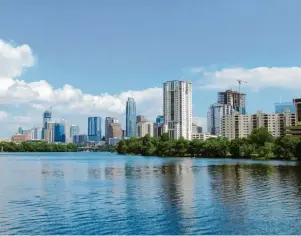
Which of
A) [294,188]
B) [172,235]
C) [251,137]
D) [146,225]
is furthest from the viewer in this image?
[251,137]

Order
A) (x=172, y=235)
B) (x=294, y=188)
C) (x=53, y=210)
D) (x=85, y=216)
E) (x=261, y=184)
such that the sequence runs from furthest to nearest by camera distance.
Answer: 1. (x=261, y=184)
2. (x=294, y=188)
3. (x=53, y=210)
4. (x=85, y=216)
5. (x=172, y=235)

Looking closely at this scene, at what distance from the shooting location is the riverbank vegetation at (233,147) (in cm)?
11074

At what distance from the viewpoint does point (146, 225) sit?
24703 mm

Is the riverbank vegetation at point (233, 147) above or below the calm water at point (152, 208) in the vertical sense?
above

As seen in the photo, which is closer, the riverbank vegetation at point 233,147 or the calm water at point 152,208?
the calm water at point 152,208

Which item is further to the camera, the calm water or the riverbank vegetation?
the riverbank vegetation

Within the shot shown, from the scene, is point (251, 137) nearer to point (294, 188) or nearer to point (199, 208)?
point (294, 188)

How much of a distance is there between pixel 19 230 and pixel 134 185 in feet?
71.1

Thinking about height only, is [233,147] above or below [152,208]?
above

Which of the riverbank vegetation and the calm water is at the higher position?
the riverbank vegetation

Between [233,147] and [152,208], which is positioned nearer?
[152,208]

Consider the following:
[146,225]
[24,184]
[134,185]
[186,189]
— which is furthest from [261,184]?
[24,184]

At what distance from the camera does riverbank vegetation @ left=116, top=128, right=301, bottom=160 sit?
363 feet

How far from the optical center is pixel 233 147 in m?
132
